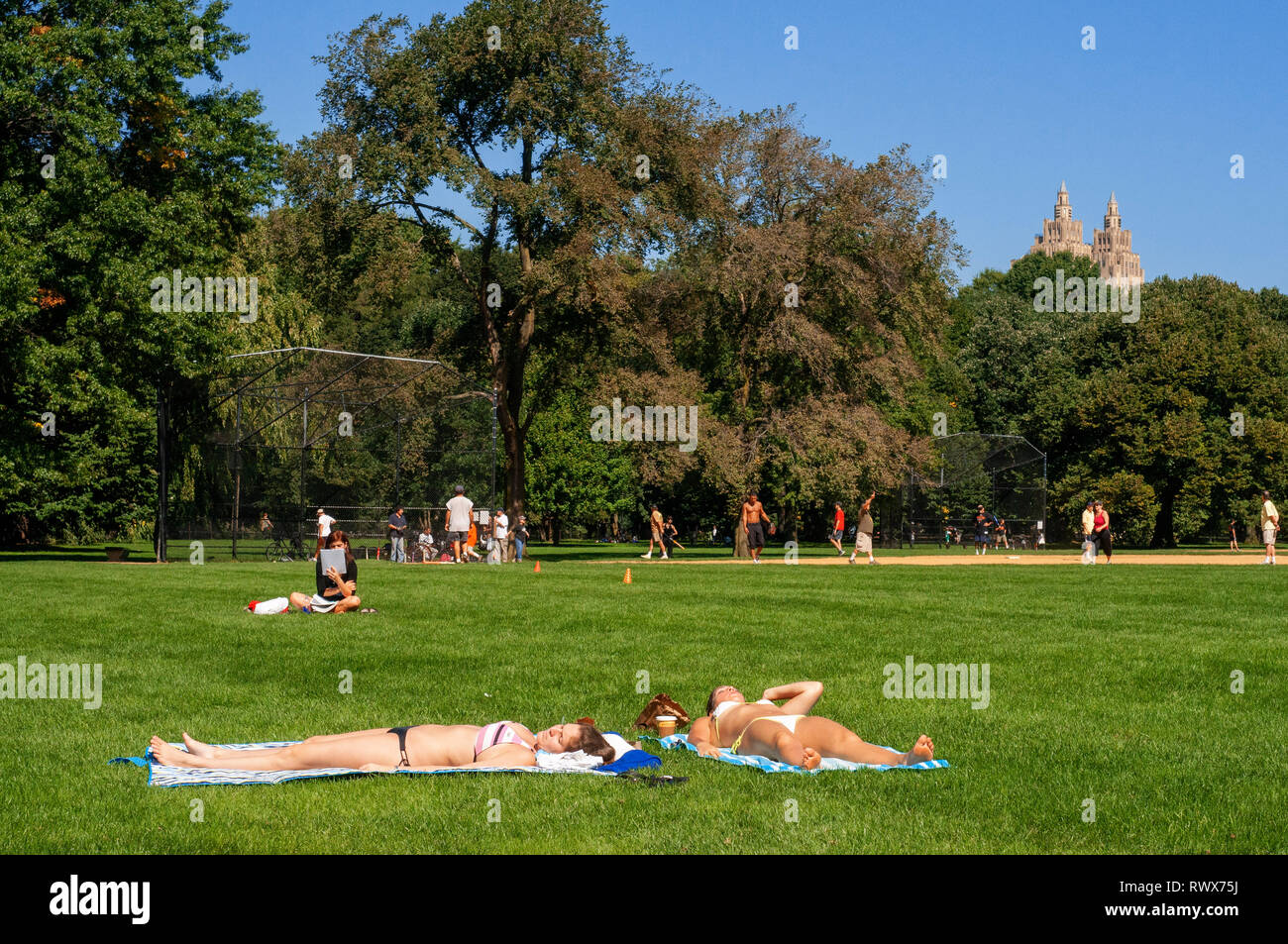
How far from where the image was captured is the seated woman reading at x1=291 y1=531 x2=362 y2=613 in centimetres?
1877

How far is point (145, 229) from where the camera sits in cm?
3706

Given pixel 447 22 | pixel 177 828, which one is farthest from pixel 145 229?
pixel 177 828

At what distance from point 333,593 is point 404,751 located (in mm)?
11384

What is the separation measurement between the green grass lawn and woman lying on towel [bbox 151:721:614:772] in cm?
28

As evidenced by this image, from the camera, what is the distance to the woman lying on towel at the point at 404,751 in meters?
7.94

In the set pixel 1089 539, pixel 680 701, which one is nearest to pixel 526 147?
pixel 1089 539

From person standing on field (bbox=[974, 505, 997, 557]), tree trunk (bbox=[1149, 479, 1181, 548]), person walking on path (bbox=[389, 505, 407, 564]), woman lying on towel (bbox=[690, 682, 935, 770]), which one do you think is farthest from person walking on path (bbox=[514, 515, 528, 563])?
tree trunk (bbox=[1149, 479, 1181, 548])

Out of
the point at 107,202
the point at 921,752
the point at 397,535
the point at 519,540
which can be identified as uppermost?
the point at 107,202

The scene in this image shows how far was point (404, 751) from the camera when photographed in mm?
8062

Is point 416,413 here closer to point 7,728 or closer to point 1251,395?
point 7,728

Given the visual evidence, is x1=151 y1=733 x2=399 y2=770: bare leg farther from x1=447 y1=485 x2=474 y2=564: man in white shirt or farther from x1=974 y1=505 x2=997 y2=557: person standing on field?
x1=974 y1=505 x2=997 y2=557: person standing on field

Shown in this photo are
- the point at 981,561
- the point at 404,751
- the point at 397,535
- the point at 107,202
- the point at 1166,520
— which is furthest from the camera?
the point at 1166,520

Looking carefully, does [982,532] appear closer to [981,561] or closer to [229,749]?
[981,561]

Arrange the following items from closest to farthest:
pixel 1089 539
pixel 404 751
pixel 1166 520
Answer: pixel 404 751
pixel 1089 539
pixel 1166 520
